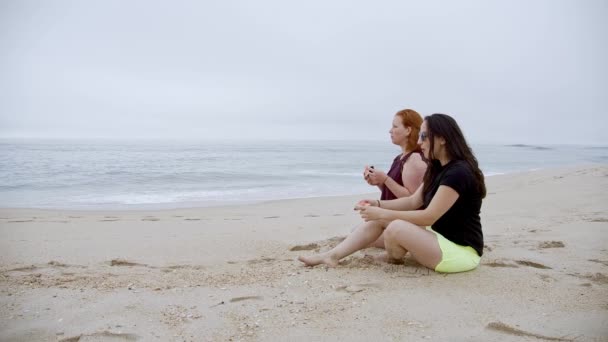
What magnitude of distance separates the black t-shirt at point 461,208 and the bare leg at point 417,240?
0.17 meters

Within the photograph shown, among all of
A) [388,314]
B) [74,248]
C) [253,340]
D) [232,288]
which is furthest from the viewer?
[74,248]

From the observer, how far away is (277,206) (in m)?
10.0

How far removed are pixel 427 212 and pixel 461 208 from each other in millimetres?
295

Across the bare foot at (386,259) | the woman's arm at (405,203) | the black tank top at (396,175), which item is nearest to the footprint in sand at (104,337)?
the bare foot at (386,259)

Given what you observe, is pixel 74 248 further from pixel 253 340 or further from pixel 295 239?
pixel 253 340

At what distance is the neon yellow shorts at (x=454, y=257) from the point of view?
3395 millimetres

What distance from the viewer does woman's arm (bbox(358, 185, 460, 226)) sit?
10.5ft

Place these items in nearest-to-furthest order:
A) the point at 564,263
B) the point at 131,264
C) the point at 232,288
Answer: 1. the point at 232,288
2. the point at 564,263
3. the point at 131,264

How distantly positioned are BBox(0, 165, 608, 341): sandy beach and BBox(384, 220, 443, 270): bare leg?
0.15m

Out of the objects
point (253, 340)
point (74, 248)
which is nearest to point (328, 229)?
point (74, 248)

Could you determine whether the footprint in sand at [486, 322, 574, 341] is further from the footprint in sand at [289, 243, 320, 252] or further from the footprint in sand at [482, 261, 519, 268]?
the footprint in sand at [289, 243, 320, 252]

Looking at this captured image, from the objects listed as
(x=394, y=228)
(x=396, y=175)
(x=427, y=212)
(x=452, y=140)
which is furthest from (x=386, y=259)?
(x=452, y=140)

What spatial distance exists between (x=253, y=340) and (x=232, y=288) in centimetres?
91

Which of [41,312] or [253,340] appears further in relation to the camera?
[41,312]
